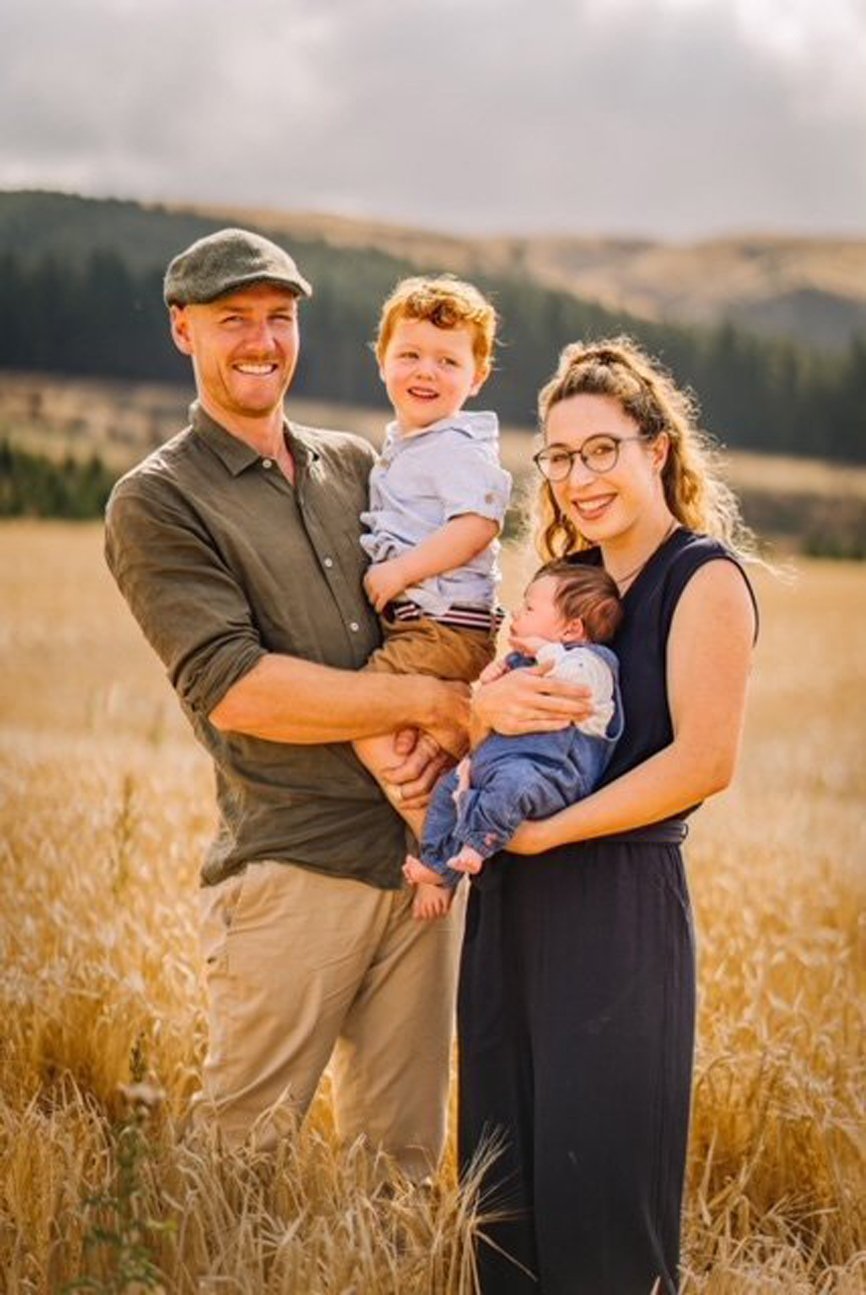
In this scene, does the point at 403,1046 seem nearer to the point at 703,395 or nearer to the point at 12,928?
the point at 12,928

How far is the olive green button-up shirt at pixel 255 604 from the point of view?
3.70 meters

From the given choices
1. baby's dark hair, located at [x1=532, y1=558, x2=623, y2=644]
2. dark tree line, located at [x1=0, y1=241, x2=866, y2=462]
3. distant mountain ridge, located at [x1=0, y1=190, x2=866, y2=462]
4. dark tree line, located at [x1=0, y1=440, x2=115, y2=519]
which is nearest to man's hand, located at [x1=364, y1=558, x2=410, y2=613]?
baby's dark hair, located at [x1=532, y1=558, x2=623, y2=644]

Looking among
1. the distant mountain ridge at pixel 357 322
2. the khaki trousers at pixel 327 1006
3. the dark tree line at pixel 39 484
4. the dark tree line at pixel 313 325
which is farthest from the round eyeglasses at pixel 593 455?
the dark tree line at pixel 39 484

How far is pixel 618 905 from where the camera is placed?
3.29 meters

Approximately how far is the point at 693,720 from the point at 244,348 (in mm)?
1394

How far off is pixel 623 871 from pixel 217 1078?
127 cm

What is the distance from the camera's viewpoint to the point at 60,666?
17.2 metres

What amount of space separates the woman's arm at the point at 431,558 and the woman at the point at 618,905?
0.46m

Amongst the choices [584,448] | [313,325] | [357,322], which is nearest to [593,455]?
[584,448]

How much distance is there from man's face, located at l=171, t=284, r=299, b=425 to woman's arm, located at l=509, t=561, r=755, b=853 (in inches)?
47.0

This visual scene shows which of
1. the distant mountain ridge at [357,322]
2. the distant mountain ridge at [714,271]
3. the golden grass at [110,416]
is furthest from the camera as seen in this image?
the distant mountain ridge at [714,271]

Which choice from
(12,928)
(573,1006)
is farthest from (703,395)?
(573,1006)

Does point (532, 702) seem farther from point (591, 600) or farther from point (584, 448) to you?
point (584, 448)

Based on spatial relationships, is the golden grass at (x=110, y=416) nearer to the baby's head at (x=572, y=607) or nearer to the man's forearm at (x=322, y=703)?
the man's forearm at (x=322, y=703)
